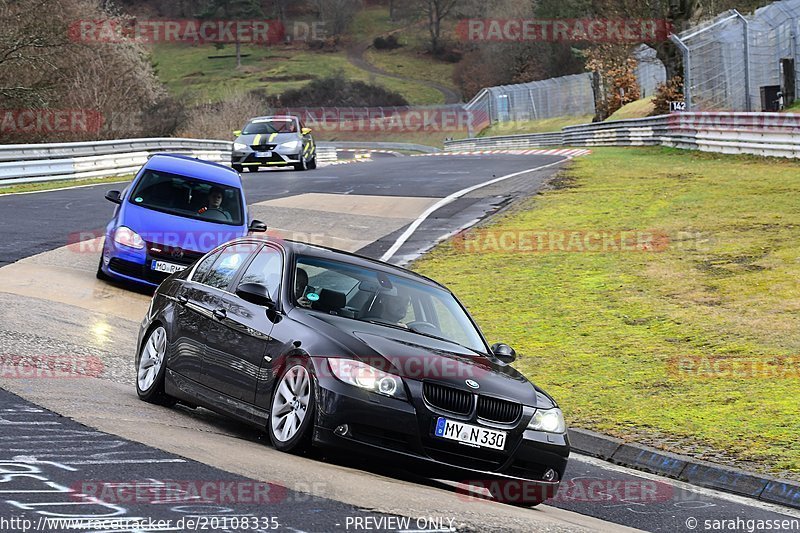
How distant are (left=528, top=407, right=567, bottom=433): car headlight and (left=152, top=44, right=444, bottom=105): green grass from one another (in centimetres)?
10917

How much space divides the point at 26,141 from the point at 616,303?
2860cm

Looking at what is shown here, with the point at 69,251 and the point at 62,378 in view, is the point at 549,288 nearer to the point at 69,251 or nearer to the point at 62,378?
the point at 69,251

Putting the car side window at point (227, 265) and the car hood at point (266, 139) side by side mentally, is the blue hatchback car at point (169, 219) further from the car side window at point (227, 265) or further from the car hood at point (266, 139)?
the car hood at point (266, 139)

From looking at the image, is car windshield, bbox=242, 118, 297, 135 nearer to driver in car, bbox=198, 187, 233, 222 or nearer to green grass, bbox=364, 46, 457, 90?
driver in car, bbox=198, 187, 233, 222

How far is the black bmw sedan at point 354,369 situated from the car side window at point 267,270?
1cm

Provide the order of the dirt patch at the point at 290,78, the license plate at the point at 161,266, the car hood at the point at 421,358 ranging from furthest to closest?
the dirt patch at the point at 290,78 < the license plate at the point at 161,266 < the car hood at the point at 421,358

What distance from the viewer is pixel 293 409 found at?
316 inches

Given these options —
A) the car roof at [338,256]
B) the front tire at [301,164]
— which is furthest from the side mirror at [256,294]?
the front tire at [301,164]

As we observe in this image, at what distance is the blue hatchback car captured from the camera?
15867mm

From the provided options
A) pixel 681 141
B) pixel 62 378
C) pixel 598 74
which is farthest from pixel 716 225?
pixel 598 74

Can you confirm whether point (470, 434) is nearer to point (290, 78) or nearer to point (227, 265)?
point (227, 265)

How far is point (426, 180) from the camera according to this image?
34.1 metres

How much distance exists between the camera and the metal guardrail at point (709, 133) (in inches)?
1247

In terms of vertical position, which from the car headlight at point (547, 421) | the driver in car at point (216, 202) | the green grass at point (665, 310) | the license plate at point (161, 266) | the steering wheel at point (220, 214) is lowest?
the green grass at point (665, 310)
